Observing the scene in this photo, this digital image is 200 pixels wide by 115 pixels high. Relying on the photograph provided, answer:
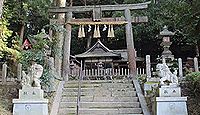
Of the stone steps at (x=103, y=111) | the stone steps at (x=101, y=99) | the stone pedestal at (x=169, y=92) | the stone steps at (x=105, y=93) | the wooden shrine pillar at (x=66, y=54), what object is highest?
the wooden shrine pillar at (x=66, y=54)

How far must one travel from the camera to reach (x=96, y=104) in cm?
1027

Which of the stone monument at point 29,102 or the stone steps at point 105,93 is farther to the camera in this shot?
the stone steps at point 105,93

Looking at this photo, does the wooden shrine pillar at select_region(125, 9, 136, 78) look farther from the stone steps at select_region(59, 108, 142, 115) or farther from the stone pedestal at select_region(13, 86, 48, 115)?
the stone pedestal at select_region(13, 86, 48, 115)

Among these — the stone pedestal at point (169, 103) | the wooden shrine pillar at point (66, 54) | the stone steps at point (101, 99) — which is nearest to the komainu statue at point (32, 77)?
the stone steps at point (101, 99)

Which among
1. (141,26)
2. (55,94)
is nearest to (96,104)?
(55,94)

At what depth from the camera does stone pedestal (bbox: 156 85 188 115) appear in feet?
28.2

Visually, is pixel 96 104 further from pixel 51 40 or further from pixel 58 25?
pixel 58 25

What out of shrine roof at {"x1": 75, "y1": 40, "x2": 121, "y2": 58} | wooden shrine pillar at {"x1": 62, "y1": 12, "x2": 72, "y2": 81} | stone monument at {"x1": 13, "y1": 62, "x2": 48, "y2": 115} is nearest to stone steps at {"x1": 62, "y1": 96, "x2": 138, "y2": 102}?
stone monument at {"x1": 13, "y1": 62, "x2": 48, "y2": 115}

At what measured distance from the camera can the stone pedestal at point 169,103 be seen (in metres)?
8.61

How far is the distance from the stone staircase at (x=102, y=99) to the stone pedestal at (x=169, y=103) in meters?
1.15

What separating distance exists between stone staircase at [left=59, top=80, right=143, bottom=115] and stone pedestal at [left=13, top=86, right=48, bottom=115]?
96 cm

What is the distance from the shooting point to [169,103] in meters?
8.65

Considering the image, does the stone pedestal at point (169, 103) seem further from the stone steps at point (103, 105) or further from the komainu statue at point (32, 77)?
the komainu statue at point (32, 77)

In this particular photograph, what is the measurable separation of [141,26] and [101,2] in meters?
4.87
